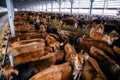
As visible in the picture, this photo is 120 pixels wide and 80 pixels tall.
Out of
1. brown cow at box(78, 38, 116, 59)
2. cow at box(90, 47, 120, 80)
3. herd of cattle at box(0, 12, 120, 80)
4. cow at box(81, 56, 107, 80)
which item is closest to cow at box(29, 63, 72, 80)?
herd of cattle at box(0, 12, 120, 80)

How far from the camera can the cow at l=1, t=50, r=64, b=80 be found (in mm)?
3030

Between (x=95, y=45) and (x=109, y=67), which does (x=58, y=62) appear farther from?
(x=95, y=45)

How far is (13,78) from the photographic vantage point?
9.93 ft

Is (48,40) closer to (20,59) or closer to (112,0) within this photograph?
(20,59)

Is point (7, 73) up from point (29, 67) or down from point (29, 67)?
up

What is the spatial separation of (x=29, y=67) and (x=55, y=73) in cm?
94

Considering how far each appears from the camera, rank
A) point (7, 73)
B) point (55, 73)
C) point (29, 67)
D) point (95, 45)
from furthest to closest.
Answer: point (95, 45), point (29, 67), point (55, 73), point (7, 73)

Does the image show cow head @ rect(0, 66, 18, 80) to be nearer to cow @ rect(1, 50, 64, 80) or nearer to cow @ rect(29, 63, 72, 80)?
cow @ rect(1, 50, 64, 80)


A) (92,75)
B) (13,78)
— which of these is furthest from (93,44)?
(13,78)

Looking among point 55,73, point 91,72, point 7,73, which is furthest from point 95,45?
point 7,73

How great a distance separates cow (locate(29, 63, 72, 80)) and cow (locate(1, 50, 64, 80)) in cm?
52

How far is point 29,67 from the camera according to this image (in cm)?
368

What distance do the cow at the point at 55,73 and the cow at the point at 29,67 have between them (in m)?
0.52

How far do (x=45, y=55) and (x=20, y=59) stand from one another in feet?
2.59
